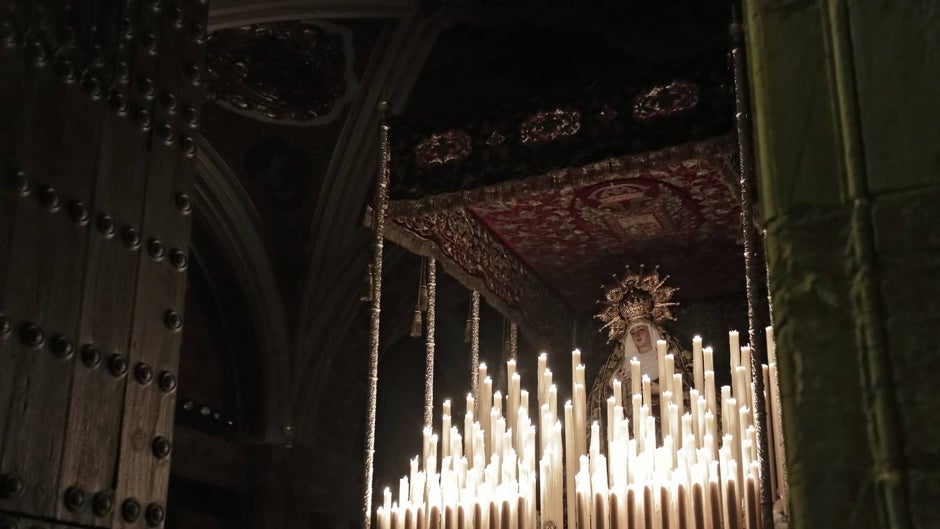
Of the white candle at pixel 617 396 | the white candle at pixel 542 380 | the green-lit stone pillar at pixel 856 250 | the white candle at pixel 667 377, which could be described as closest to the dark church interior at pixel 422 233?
the green-lit stone pillar at pixel 856 250

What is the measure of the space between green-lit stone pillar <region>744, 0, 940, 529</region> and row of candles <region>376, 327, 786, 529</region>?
11.3 ft

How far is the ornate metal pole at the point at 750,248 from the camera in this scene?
3.85 metres

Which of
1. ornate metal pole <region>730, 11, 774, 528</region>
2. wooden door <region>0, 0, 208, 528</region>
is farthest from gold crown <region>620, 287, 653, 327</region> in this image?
wooden door <region>0, 0, 208, 528</region>

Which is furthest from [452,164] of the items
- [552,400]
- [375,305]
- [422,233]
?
[552,400]

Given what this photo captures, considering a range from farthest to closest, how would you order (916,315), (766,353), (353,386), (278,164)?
(353,386) < (278,164) < (766,353) < (916,315)

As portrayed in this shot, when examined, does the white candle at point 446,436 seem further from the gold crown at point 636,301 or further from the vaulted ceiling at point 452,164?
the gold crown at point 636,301

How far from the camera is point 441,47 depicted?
8.12 meters

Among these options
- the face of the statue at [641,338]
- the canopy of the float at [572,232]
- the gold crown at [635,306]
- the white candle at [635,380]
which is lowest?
the white candle at [635,380]

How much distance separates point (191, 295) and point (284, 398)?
1.29 meters

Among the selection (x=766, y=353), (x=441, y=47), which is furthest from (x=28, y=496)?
(x=441, y=47)

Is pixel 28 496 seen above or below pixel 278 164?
below

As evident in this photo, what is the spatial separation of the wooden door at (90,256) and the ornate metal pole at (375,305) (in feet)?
7.98

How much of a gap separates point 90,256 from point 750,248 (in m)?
2.86

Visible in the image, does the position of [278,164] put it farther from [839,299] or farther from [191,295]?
[839,299]
